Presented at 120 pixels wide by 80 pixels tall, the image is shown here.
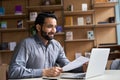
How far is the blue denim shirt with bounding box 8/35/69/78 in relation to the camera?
5.81ft

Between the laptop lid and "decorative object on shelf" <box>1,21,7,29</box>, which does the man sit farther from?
"decorative object on shelf" <box>1,21,7,29</box>

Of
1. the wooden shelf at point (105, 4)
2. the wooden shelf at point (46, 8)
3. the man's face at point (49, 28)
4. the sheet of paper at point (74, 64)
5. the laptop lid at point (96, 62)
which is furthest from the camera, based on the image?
the wooden shelf at point (46, 8)

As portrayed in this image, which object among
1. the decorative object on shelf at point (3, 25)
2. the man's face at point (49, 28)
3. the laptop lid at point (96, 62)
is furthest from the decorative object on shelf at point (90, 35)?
the laptop lid at point (96, 62)

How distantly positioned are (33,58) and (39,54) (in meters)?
0.07

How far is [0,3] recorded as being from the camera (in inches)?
203

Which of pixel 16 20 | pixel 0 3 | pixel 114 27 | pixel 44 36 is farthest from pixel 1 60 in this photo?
pixel 44 36

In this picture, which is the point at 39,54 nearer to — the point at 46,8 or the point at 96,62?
the point at 96,62

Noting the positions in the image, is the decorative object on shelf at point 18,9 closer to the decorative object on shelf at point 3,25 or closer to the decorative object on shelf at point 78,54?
the decorative object on shelf at point 3,25

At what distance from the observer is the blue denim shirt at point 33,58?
1770 mm

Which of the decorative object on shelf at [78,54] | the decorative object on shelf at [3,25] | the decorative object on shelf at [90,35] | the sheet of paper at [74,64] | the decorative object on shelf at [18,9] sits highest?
the decorative object on shelf at [18,9]

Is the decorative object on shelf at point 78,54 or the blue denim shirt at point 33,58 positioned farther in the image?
the decorative object on shelf at point 78,54

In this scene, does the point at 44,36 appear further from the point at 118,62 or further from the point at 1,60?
the point at 1,60

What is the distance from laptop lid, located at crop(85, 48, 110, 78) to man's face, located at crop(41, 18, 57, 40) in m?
0.71

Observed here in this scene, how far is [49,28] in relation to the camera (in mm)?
2264
